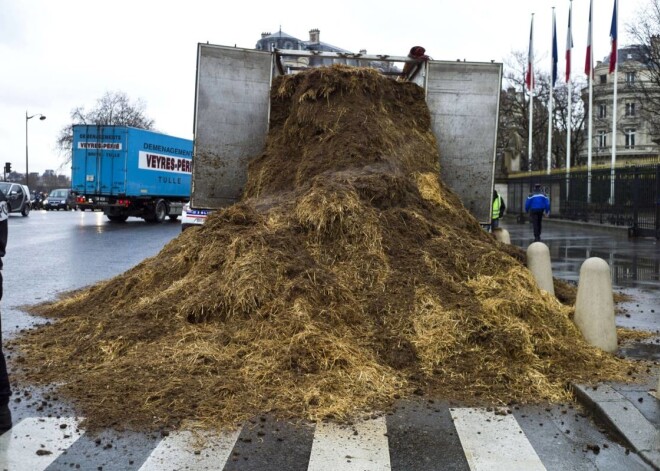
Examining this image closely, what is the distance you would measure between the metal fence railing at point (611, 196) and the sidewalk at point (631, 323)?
1081 millimetres

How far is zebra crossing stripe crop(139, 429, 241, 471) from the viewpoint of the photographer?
4.02 m

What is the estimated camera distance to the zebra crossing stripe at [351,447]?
4059 mm

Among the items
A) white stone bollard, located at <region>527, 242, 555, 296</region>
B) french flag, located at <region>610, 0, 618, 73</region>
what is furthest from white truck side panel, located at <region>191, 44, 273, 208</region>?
french flag, located at <region>610, 0, 618, 73</region>

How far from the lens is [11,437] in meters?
4.48

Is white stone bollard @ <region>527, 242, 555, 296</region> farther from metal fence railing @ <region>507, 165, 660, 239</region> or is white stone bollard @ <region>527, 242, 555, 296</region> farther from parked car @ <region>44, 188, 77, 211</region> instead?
parked car @ <region>44, 188, 77, 211</region>

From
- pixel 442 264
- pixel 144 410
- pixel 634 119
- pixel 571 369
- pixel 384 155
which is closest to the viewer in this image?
pixel 144 410

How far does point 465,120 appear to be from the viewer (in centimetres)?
1058

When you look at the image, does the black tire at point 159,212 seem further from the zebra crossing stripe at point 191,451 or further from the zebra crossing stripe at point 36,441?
the zebra crossing stripe at point 191,451

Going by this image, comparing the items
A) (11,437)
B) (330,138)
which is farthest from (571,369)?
(330,138)

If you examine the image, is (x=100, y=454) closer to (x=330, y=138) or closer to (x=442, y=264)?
(x=442, y=264)

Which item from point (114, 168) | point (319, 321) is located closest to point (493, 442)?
point (319, 321)

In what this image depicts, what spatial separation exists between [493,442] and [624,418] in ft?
3.22

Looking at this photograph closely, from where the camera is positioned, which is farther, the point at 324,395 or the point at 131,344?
the point at 131,344

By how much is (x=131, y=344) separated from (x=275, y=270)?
146cm
